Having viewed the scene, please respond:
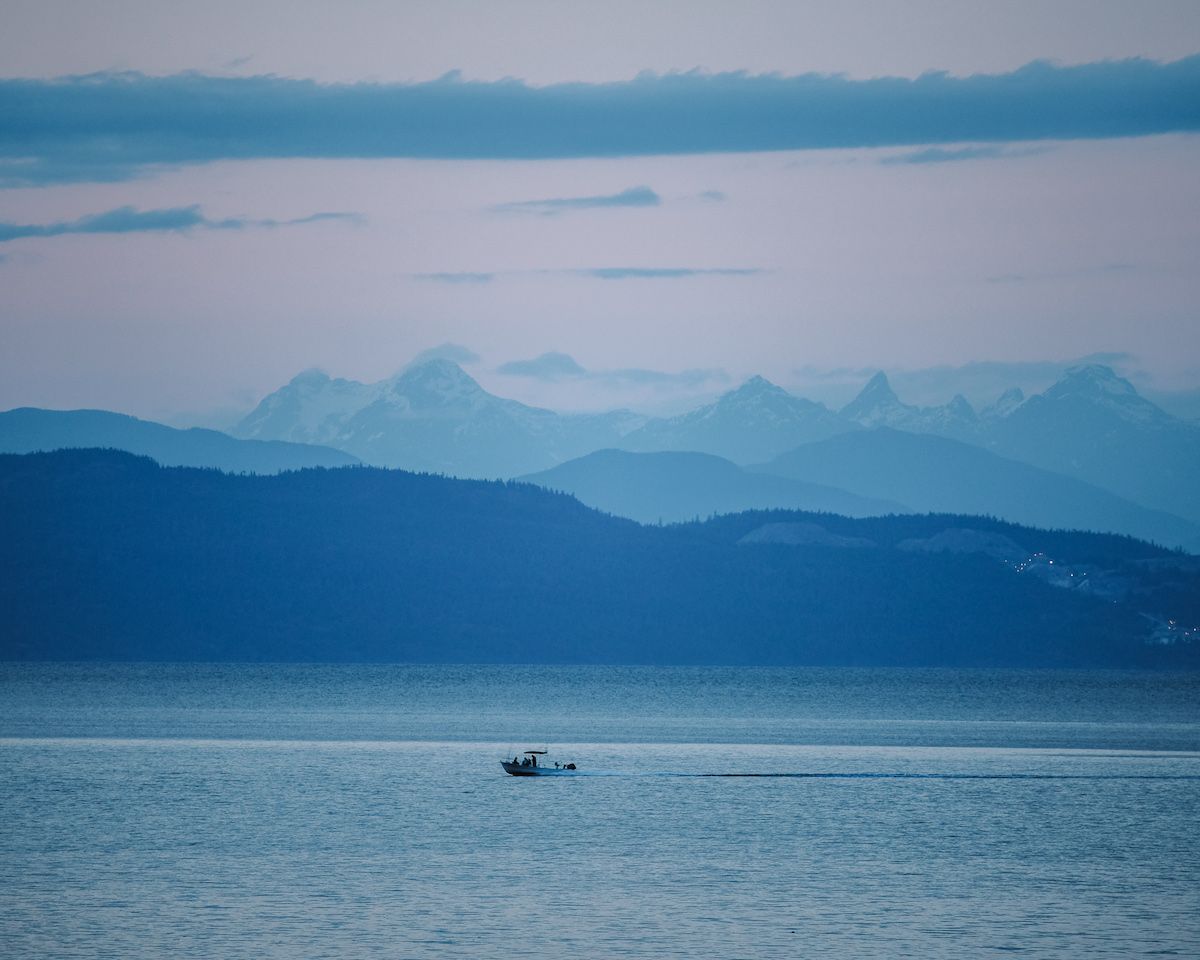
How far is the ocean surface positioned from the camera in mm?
61625

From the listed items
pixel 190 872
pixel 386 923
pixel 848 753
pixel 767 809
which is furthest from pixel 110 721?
pixel 386 923

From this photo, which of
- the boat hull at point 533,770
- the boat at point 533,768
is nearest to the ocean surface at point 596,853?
the boat hull at point 533,770

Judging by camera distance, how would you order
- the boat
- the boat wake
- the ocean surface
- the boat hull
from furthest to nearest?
the boat wake → the boat → the boat hull → the ocean surface

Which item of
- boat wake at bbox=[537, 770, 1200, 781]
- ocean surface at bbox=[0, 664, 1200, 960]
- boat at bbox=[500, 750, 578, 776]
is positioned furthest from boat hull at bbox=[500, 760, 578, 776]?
ocean surface at bbox=[0, 664, 1200, 960]

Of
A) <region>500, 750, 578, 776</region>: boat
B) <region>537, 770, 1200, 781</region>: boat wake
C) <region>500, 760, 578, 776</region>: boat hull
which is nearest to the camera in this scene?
<region>500, 760, 578, 776</region>: boat hull

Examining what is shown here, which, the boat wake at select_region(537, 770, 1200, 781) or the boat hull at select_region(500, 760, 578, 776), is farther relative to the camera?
the boat wake at select_region(537, 770, 1200, 781)

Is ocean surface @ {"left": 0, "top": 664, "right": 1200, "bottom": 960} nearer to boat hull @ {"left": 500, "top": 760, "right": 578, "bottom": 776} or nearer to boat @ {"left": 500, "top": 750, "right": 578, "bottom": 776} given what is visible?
boat hull @ {"left": 500, "top": 760, "right": 578, "bottom": 776}

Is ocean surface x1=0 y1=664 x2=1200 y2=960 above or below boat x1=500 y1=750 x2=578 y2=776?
below

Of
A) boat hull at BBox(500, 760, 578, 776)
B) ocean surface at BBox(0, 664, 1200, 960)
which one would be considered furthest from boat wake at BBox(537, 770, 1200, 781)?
boat hull at BBox(500, 760, 578, 776)

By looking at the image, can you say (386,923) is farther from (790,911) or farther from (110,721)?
(110,721)

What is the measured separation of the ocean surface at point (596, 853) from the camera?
202ft

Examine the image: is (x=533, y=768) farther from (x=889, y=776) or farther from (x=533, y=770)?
(x=889, y=776)

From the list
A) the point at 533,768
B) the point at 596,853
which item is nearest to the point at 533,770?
the point at 533,768

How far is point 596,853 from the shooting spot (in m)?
83.2
